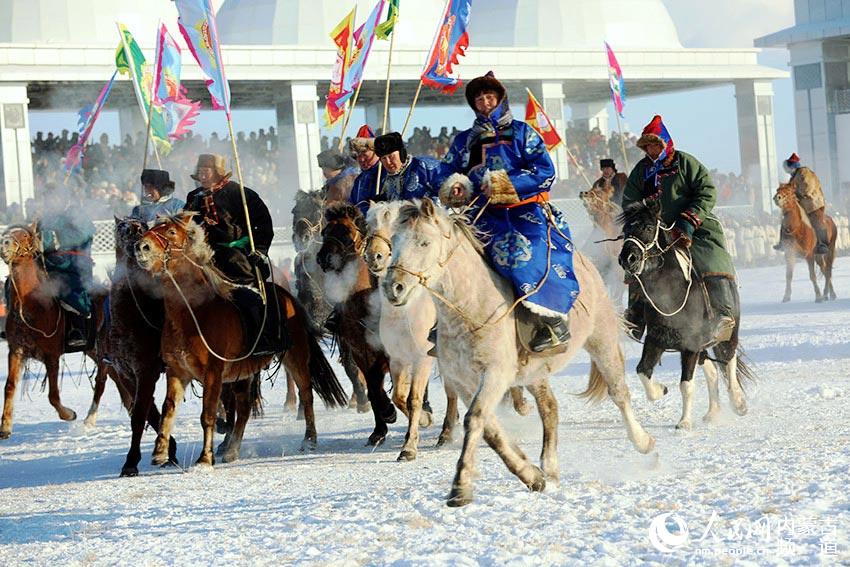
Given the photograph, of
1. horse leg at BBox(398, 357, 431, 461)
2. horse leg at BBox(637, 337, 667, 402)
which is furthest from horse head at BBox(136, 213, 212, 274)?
horse leg at BBox(637, 337, 667, 402)

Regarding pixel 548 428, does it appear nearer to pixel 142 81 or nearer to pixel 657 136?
pixel 657 136

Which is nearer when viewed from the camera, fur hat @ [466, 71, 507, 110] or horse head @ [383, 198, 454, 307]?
horse head @ [383, 198, 454, 307]

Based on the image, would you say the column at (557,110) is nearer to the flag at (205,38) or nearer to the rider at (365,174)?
the flag at (205,38)

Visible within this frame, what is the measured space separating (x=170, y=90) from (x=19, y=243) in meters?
4.50

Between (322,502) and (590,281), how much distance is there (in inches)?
81.4

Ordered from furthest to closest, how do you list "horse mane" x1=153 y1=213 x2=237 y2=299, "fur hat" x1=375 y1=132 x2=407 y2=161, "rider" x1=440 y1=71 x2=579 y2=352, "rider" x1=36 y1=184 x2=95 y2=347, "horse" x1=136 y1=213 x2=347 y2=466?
1. "rider" x1=36 y1=184 x2=95 y2=347
2. "fur hat" x1=375 y1=132 x2=407 y2=161
3. "horse mane" x1=153 y1=213 x2=237 y2=299
4. "horse" x1=136 y1=213 x2=347 y2=466
5. "rider" x1=440 y1=71 x2=579 y2=352

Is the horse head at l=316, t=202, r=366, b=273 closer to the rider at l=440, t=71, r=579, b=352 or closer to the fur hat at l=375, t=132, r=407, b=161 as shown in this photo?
the fur hat at l=375, t=132, r=407, b=161

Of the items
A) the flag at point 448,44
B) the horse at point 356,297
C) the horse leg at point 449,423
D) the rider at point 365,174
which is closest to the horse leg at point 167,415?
the horse at point 356,297

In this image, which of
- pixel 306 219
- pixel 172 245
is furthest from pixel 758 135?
pixel 172 245

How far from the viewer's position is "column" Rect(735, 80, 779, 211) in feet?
140

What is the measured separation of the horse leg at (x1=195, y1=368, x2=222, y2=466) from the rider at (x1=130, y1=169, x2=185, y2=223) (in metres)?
1.98

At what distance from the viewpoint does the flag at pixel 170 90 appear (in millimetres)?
15992

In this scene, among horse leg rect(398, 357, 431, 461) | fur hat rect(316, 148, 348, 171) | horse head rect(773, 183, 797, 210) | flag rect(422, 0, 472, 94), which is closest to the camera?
horse leg rect(398, 357, 431, 461)

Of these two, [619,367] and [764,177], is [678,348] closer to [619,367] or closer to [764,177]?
[619,367]
